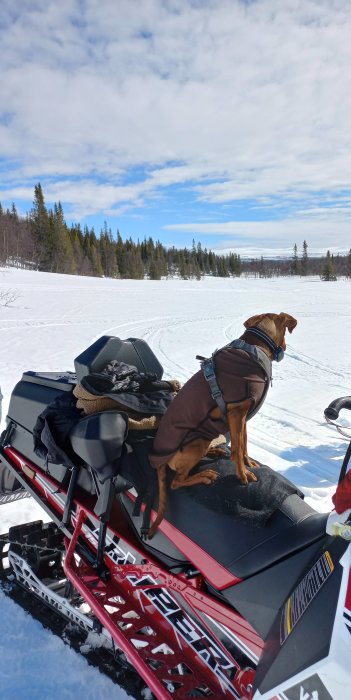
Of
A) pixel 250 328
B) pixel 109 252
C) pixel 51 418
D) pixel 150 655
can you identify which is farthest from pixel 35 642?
pixel 109 252

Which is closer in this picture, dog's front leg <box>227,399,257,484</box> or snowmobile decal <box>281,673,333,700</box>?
snowmobile decal <box>281,673,333,700</box>

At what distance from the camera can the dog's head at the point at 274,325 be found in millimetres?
2090

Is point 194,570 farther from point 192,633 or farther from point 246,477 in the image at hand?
point 246,477

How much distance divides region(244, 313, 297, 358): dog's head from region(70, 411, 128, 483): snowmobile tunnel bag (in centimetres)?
69

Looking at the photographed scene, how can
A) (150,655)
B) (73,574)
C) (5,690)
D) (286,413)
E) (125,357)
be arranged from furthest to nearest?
(286,413)
(125,357)
(73,574)
(5,690)
(150,655)

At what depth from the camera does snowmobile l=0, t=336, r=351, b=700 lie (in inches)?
56.5

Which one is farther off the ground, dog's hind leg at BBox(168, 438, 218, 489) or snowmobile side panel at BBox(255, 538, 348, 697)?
dog's hind leg at BBox(168, 438, 218, 489)

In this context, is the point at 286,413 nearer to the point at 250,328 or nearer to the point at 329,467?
the point at 329,467

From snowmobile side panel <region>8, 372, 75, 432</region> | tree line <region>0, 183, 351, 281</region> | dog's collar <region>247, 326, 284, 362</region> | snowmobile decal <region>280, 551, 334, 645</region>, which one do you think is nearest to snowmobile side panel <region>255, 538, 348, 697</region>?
snowmobile decal <region>280, 551, 334, 645</region>

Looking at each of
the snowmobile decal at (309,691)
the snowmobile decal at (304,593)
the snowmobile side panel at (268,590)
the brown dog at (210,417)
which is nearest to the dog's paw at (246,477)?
the brown dog at (210,417)

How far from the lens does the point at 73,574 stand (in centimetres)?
226

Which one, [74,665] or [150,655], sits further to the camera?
[74,665]

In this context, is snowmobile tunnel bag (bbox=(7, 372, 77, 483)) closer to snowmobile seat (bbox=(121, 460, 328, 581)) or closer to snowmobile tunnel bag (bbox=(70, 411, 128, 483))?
snowmobile tunnel bag (bbox=(70, 411, 128, 483))

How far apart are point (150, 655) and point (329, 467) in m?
2.78
